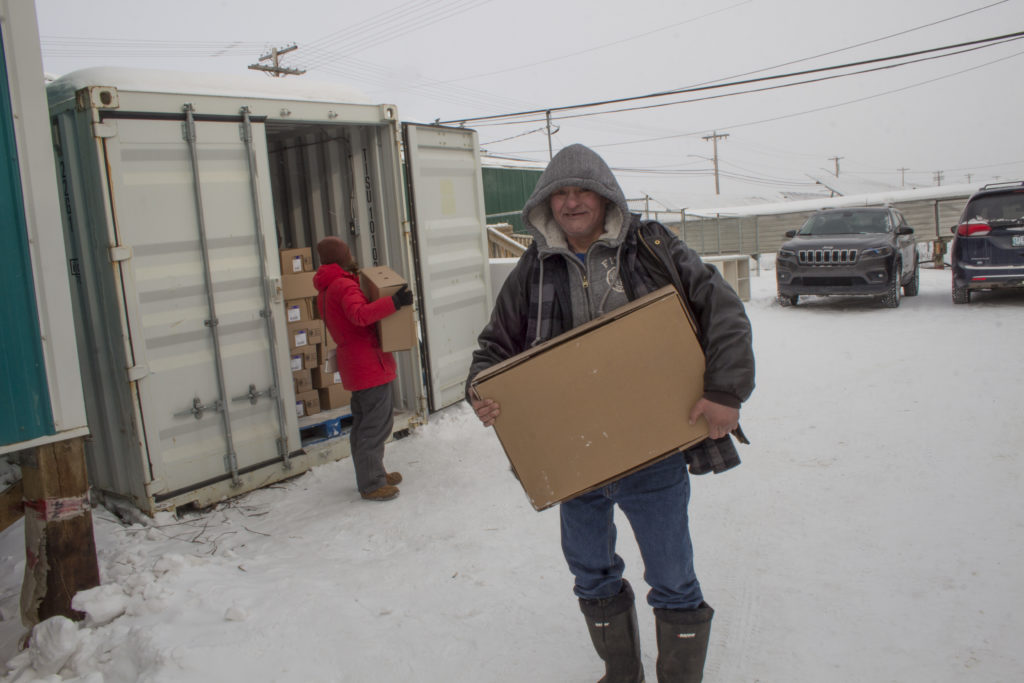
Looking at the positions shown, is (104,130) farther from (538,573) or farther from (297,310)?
(538,573)

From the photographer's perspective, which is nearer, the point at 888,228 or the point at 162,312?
the point at 162,312

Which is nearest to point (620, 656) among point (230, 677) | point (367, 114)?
point (230, 677)

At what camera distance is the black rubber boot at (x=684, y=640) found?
246 cm

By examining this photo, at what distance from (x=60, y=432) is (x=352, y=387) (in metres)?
1.80

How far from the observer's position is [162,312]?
15.3 ft

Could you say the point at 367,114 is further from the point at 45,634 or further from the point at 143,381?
the point at 45,634

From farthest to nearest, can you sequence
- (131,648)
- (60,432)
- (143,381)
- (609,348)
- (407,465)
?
(407,465) < (143,381) < (60,432) < (131,648) < (609,348)

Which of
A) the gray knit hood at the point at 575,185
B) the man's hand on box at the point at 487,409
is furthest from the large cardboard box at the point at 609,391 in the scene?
the gray knit hood at the point at 575,185

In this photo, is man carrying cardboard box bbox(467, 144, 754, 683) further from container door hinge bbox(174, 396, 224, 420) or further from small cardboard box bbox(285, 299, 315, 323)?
small cardboard box bbox(285, 299, 315, 323)

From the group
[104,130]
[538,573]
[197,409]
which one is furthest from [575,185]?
[197,409]

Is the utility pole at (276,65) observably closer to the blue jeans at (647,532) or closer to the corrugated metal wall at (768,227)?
the corrugated metal wall at (768,227)

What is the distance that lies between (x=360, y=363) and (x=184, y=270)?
1267 millimetres

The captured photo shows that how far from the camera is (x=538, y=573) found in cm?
377

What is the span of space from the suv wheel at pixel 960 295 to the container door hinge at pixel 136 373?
Answer: 1110 centimetres
